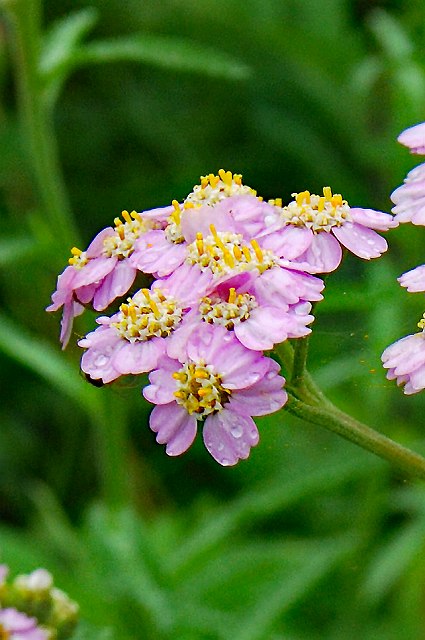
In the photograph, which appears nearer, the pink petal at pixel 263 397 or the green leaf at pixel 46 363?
the pink petal at pixel 263 397

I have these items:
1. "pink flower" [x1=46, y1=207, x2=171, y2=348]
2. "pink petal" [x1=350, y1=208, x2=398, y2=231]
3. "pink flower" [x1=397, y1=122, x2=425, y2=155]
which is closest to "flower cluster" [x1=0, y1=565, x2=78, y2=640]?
"pink flower" [x1=46, y1=207, x2=171, y2=348]

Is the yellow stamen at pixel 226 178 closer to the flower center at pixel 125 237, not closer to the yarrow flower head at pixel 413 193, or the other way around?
the flower center at pixel 125 237

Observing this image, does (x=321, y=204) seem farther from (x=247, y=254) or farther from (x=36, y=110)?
(x=36, y=110)

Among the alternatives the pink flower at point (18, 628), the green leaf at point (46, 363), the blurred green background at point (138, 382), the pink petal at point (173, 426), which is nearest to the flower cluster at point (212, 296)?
the pink petal at point (173, 426)

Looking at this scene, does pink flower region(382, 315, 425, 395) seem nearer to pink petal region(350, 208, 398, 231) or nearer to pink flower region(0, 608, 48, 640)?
pink petal region(350, 208, 398, 231)

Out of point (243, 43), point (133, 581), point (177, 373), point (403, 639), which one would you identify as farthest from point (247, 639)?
point (243, 43)

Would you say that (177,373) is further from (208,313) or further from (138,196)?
(138,196)
